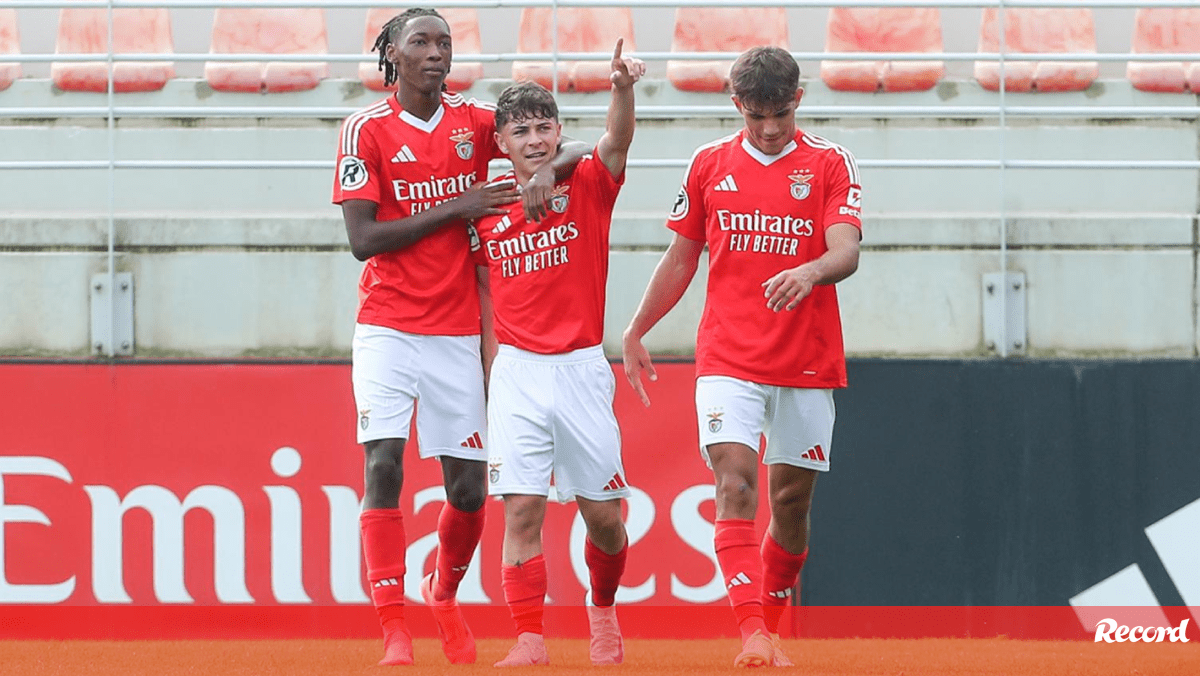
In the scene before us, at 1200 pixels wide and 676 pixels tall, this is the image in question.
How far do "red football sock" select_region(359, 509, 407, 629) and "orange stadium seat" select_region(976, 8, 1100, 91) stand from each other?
5.23 m

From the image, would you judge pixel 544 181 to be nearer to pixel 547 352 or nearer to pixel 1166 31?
pixel 547 352

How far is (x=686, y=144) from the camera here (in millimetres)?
8750

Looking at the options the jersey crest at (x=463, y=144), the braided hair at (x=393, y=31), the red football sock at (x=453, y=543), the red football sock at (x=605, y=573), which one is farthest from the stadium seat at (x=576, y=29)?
the red football sock at (x=605, y=573)

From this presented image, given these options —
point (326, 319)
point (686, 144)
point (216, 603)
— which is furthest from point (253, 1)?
point (216, 603)

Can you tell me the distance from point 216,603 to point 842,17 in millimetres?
5493

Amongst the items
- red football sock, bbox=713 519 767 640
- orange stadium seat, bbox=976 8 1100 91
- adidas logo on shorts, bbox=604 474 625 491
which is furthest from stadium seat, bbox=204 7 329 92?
red football sock, bbox=713 519 767 640

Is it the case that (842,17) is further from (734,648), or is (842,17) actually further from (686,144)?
(734,648)

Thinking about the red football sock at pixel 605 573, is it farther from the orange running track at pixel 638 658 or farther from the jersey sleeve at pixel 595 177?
the jersey sleeve at pixel 595 177

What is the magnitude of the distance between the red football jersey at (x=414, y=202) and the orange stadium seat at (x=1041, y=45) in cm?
460

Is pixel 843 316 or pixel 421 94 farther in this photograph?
pixel 843 316

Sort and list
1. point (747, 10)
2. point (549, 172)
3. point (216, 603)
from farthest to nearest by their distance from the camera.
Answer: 1. point (747, 10)
2. point (216, 603)
3. point (549, 172)

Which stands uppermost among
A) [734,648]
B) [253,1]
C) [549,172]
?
[253,1]

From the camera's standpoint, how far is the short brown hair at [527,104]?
5711mm

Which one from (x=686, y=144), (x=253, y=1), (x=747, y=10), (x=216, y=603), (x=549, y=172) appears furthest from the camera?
(x=747, y=10)
